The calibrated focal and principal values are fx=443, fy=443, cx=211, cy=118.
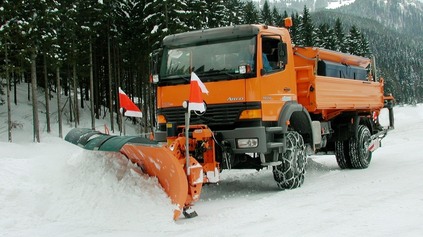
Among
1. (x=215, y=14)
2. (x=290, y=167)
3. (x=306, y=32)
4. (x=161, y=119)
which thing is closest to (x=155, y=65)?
(x=161, y=119)

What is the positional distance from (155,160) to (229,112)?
5.87 ft

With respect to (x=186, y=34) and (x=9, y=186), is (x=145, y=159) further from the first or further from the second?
(x=186, y=34)

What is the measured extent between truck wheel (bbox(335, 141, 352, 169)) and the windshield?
17.0ft

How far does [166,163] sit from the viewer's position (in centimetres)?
636

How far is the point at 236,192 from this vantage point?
342 inches

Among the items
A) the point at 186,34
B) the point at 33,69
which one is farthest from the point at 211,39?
the point at 33,69

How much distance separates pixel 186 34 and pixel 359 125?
6088 mm

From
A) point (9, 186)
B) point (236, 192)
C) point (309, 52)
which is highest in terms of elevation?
point (309, 52)

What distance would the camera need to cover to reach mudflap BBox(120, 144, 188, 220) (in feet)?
20.1

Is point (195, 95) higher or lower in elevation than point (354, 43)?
lower

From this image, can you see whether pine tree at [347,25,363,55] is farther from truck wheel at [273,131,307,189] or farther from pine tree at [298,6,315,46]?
truck wheel at [273,131,307,189]

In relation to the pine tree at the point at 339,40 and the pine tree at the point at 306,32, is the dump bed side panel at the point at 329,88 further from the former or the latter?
the pine tree at the point at 339,40

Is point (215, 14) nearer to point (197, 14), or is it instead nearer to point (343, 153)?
point (197, 14)

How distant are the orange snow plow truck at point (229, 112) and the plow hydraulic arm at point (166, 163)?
0.05 feet
